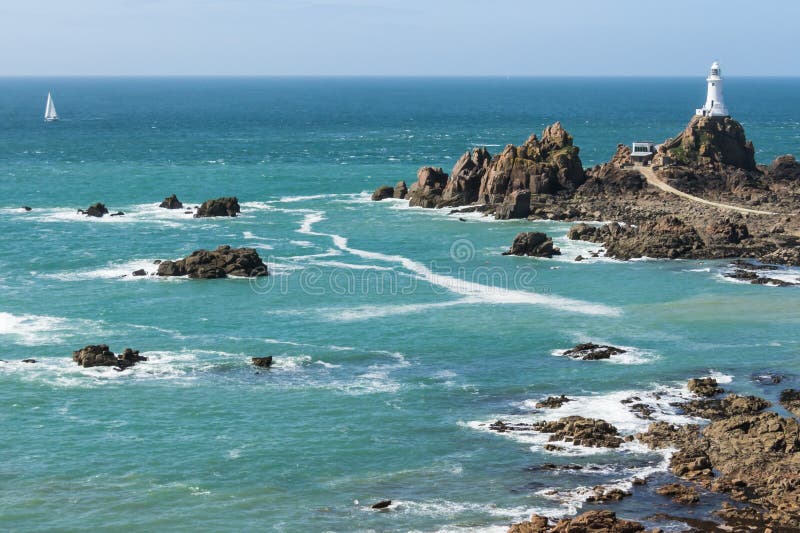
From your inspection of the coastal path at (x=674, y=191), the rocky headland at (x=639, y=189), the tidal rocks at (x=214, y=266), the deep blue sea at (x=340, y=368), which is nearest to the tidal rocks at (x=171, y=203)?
the deep blue sea at (x=340, y=368)

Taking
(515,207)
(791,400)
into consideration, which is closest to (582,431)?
(791,400)

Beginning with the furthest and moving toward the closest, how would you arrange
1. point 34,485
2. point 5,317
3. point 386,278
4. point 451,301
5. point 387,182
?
point 387,182 → point 386,278 → point 451,301 → point 5,317 → point 34,485

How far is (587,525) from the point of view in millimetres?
48344

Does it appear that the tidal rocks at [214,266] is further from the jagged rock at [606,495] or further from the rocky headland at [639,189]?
the jagged rock at [606,495]

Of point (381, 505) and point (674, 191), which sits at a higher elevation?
point (674, 191)

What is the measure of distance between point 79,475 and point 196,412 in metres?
9.93

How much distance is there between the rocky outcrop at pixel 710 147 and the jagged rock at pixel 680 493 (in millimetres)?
94500

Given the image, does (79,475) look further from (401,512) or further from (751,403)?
(751,403)

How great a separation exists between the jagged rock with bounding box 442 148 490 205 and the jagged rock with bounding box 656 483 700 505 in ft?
281

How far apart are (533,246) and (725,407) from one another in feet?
149

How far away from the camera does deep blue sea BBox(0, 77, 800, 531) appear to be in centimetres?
5525

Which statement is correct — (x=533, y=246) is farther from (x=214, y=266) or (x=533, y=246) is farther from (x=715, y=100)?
(x=715, y=100)

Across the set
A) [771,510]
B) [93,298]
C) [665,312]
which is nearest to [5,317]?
[93,298]

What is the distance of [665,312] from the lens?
291 ft
